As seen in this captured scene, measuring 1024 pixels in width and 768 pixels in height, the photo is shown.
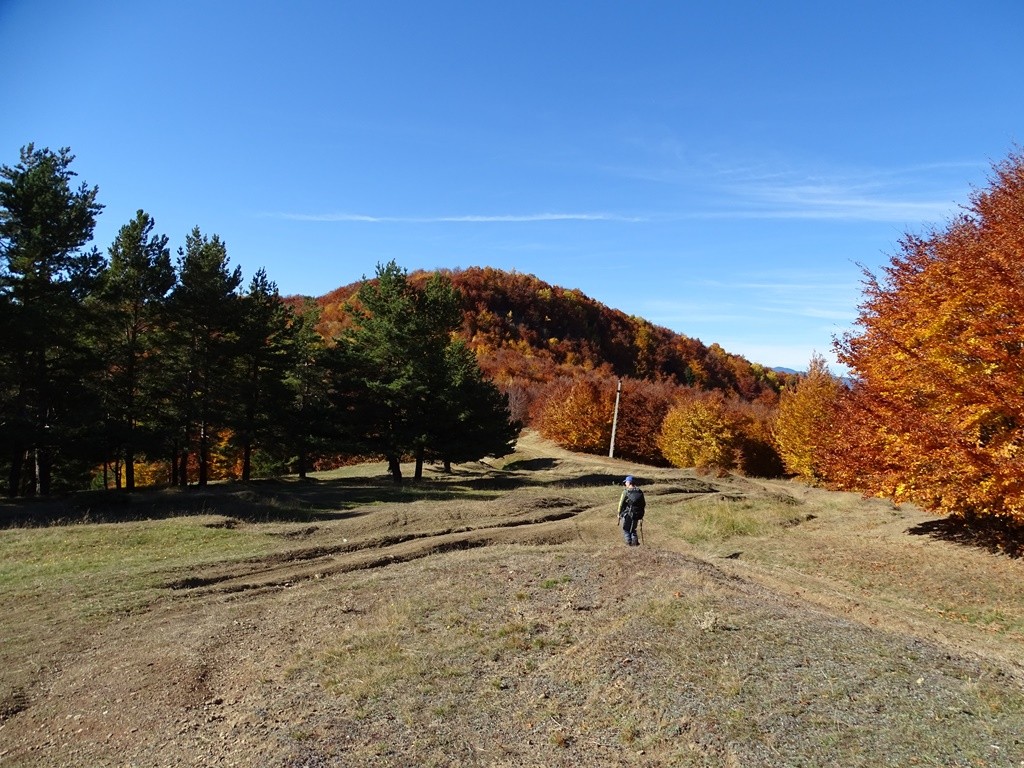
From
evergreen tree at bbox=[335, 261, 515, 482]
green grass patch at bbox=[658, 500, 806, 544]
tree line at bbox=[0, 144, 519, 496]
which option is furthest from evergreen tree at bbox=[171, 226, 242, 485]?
green grass patch at bbox=[658, 500, 806, 544]

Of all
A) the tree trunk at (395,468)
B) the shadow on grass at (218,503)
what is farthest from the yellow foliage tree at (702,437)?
the shadow on grass at (218,503)

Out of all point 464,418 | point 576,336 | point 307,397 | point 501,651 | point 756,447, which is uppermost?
point 576,336

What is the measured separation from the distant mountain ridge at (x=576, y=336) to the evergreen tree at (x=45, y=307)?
3338 inches

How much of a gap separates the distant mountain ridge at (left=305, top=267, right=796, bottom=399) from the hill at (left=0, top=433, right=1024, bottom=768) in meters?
95.0

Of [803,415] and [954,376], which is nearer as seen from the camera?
[954,376]

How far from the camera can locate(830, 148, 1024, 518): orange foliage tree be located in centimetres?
1398

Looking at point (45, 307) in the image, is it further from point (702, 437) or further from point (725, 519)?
point (702, 437)

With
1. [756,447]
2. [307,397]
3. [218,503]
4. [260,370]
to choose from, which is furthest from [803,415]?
[218,503]

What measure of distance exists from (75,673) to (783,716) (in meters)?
10.0

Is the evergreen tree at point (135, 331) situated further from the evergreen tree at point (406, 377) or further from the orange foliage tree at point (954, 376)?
the orange foliage tree at point (954, 376)

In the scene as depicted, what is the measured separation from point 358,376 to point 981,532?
30.5m

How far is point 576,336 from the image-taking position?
463 feet

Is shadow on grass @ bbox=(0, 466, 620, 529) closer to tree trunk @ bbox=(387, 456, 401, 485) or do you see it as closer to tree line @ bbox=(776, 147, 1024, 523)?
tree trunk @ bbox=(387, 456, 401, 485)

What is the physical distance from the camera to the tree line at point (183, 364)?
25672 millimetres
